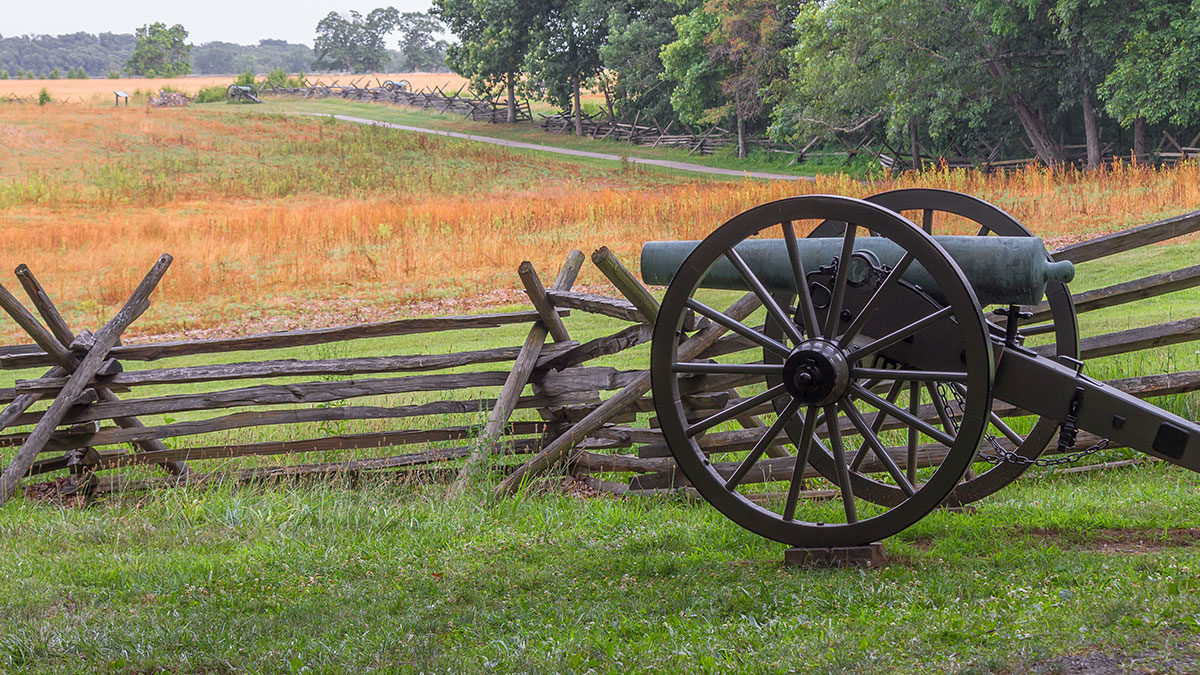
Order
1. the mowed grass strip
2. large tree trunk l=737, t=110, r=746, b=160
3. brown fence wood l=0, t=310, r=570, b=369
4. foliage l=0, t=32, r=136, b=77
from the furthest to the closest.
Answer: foliage l=0, t=32, r=136, b=77 → large tree trunk l=737, t=110, r=746, b=160 → brown fence wood l=0, t=310, r=570, b=369 → the mowed grass strip

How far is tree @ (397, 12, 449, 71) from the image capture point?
88.4 m

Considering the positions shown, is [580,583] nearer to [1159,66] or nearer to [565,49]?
[1159,66]

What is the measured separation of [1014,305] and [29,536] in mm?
5208

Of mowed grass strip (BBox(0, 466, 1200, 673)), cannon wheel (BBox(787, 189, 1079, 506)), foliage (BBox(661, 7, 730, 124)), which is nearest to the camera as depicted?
mowed grass strip (BBox(0, 466, 1200, 673))

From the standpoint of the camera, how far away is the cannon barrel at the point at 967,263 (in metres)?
3.82

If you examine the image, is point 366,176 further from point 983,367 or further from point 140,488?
point 983,367

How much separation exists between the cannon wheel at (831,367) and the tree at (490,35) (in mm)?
39461

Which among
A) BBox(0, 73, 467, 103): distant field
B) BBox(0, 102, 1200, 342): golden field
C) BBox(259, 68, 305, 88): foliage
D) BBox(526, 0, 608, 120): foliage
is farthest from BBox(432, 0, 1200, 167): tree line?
BBox(0, 73, 467, 103): distant field

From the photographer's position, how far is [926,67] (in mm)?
25703

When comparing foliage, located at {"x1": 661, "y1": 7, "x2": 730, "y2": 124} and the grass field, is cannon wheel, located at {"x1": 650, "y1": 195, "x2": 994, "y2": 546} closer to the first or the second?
the grass field

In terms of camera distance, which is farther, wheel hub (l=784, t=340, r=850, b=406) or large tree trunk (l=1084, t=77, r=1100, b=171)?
large tree trunk (l=1084, t=77, r=1100, b=171)

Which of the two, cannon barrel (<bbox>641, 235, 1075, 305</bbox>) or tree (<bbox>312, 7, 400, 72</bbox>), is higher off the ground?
tree (<bbox>312, 7, 400, 72</bbox>)

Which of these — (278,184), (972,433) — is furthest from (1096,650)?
(278,184)

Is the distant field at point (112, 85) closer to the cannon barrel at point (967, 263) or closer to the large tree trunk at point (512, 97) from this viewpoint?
the large tree trunk at point (512, 97)
